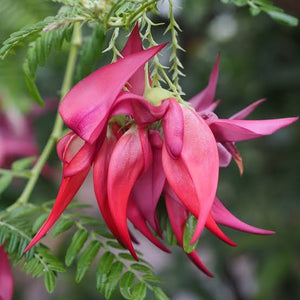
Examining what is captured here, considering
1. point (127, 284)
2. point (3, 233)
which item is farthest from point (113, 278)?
point (3, 233)

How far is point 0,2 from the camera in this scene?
81 cm

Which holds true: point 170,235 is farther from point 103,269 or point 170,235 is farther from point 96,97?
point 96,97

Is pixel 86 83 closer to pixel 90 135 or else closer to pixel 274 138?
pixel 90 135

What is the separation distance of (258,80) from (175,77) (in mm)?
846

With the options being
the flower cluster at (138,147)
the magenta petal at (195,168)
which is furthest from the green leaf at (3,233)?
the magenta petal at (195,168)

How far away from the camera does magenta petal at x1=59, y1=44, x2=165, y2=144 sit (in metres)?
0.47

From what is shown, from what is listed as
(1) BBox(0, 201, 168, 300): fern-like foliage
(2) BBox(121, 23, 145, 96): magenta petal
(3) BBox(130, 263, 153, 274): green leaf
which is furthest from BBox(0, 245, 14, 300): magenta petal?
(2) BBox(121, 23, 145, 96): magenta petal

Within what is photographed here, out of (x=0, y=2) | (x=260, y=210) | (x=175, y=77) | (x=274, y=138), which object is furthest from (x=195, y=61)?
(x=175, y=77)

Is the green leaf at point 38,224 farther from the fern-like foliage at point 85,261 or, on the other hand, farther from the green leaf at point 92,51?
the green leaf at point 92,51

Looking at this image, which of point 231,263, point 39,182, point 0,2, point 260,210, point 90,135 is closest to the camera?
point 90,135

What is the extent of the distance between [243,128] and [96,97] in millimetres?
122

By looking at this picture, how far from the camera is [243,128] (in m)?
0.51

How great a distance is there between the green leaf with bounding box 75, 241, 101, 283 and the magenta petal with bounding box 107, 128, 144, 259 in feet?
0.40

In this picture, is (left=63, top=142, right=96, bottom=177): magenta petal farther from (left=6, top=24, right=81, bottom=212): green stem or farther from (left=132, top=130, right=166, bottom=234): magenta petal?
(left=6, top=24, right=81, bottom=212): green stem
